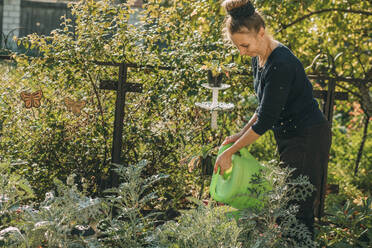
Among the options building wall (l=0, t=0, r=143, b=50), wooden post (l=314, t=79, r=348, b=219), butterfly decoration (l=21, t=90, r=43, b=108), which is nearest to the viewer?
butterfly decoration (l=21, t=90, r=43, b=108)

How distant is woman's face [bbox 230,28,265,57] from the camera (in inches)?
90.4

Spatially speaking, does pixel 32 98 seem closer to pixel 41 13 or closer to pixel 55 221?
pixel 55 221

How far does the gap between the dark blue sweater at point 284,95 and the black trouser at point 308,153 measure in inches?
1.5

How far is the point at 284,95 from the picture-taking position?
2.28 m

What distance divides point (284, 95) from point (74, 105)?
166cm

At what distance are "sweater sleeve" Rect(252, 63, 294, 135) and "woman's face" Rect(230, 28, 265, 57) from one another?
13 cm

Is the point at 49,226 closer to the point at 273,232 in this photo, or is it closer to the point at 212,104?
the point at 273,232

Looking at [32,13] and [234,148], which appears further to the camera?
[32,13]

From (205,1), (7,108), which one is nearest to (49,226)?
(7,108)

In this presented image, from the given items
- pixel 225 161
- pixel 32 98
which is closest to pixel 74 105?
pixel 32 98

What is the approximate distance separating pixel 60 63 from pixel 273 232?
1994 millimetres

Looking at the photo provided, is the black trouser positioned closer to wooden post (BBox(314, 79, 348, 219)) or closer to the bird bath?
the bird bath

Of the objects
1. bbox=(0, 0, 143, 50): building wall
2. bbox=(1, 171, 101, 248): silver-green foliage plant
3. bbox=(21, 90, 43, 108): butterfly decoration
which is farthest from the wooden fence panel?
bbox=(1, 171, 101, 248): silver-green foliage plant

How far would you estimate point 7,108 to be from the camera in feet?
11.3
